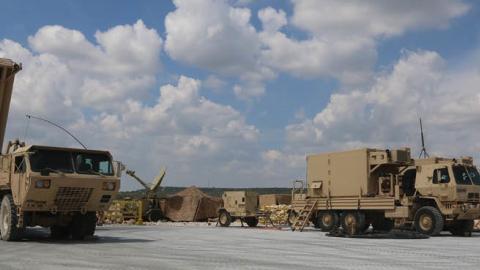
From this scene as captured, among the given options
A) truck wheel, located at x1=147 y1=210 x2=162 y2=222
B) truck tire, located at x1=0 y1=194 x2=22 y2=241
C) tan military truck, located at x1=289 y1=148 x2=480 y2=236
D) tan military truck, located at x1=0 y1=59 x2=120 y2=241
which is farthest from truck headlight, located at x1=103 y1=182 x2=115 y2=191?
truck wheel, located at x1=147 y1=210 x2=162 y2=222

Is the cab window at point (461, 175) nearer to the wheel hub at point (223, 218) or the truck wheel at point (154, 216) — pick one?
the wheel hub at point (223, 218)

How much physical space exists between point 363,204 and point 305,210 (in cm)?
344

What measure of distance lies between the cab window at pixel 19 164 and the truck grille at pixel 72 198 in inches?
44.8

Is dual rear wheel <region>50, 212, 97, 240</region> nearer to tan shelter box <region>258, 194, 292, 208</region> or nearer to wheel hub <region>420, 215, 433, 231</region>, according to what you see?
wheel hub <region>420, 215, 433, 231</region>

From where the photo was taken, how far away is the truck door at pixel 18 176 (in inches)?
612

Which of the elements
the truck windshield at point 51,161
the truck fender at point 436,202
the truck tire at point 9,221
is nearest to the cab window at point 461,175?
the truck fender at point 436,202

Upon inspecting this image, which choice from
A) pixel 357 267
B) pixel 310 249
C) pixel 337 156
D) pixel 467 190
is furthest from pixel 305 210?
pixel 357 267

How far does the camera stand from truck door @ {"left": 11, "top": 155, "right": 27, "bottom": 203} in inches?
612

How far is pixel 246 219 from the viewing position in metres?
34.7

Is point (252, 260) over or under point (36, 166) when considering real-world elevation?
under

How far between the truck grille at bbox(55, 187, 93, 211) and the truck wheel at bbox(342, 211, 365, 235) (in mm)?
11528

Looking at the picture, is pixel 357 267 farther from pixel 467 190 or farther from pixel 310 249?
pixel 467 190

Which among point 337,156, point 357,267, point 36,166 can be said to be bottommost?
point 357,267

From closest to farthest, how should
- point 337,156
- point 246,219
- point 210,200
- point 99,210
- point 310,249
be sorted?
point 310,249, point 99,210, point 337,156, point 246,219, point 210,200
